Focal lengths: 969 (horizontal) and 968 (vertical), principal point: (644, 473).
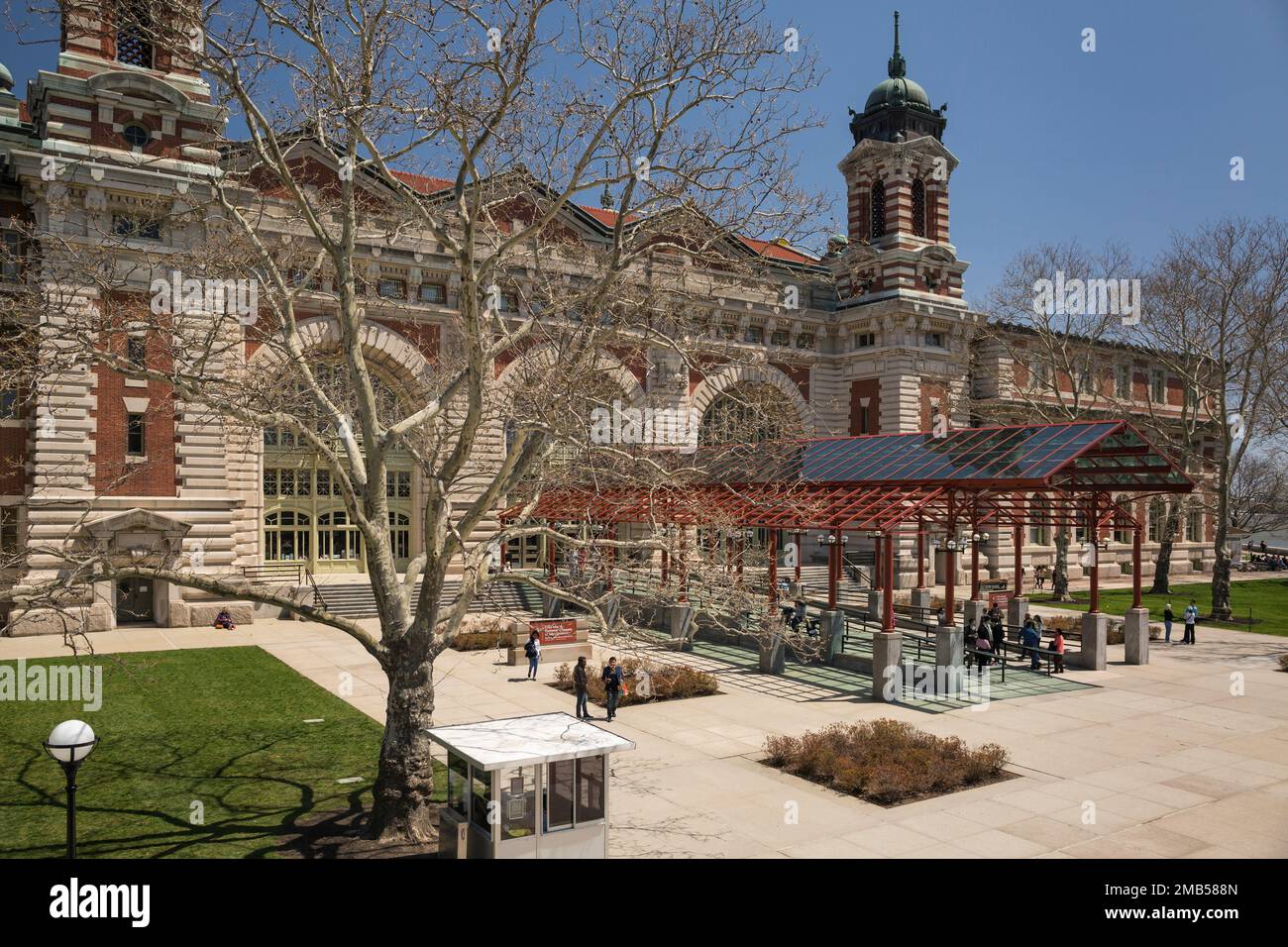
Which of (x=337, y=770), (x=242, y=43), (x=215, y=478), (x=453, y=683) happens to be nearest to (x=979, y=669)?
(x=453, y=683)

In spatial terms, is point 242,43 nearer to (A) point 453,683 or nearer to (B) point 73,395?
(A) point 453,683

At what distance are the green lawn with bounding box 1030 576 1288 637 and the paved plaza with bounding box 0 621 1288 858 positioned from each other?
9.39 metres

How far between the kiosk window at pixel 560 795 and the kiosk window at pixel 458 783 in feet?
3.33

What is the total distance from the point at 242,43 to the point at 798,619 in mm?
22281

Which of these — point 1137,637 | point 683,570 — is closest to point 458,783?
point 683,570

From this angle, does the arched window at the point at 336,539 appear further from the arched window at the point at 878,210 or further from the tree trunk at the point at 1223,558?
the tree trunk at the point at 1223,558

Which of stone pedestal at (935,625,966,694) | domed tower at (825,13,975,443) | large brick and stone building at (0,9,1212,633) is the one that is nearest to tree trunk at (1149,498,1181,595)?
large brick and stone building at (0,9,1212,633)

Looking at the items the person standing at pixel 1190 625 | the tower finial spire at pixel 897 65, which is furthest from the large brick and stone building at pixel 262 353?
the person standing at pixel 1190 625

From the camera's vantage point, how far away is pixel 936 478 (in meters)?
26.9

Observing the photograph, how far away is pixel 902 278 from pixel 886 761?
3960cm

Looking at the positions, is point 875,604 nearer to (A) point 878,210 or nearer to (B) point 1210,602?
(B) point 1210,602

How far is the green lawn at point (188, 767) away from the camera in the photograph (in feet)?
42.0

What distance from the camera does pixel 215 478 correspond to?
33.5m

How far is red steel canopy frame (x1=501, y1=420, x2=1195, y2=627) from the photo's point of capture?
25312 millimetres
